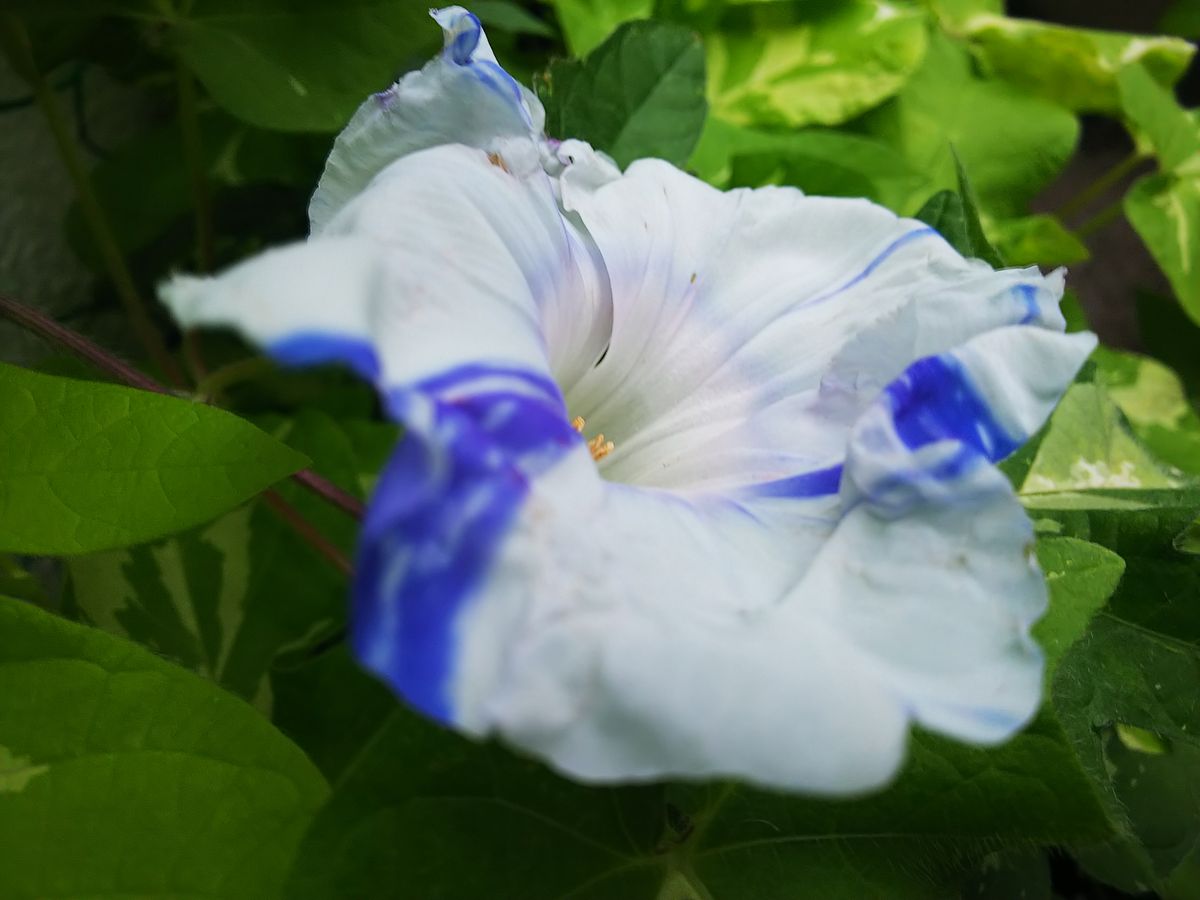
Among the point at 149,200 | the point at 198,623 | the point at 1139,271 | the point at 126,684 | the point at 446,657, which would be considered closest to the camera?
the point at 446,657

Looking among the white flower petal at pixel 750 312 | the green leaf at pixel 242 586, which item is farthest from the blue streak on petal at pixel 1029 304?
the green leaf at pixel 242 586

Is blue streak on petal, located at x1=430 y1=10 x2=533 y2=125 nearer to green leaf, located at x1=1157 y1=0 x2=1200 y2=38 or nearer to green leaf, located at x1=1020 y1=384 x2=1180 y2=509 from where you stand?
green leaf, located at x1=1020 y1=384 x2=1180 y2=509

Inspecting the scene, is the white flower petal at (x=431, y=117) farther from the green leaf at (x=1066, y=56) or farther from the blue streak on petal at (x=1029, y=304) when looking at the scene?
the green leaf at (x=1066, y=56)

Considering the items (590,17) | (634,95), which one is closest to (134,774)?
(634,95)

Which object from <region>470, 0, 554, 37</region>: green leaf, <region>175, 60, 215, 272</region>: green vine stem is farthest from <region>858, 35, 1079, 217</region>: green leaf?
<region>175, 60, 215, 272</region>: green vine stem

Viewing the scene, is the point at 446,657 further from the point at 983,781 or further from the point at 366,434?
the point at 366,434

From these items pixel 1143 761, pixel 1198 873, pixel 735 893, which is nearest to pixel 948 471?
pixel 735 893
